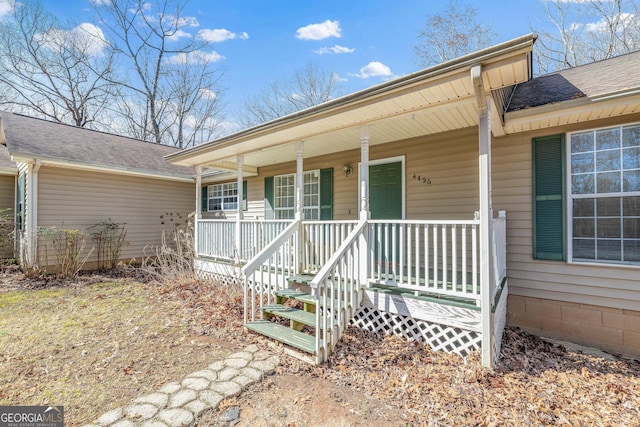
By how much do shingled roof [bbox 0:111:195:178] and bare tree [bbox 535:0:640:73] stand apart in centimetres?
1608

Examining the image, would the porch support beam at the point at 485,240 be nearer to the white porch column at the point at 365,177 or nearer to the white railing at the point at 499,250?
the white railing at the point at 499,250

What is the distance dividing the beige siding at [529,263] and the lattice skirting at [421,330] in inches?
71.2

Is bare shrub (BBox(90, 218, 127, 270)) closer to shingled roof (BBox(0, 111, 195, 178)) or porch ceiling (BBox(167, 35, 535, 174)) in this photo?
shingled roof (BBox(0, 111, 195, 178))

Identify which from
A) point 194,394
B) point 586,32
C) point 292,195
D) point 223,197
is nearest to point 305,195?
point 292,195

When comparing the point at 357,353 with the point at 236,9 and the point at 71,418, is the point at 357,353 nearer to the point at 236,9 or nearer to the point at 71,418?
the point at 71,418

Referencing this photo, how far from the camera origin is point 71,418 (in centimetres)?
249

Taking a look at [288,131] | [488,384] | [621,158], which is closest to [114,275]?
[288,131]

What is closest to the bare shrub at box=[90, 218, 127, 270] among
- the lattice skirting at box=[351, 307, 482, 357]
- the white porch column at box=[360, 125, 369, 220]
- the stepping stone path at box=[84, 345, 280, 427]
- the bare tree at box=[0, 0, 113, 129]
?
the stepping stone path at box=[84, 345, 280, 427]

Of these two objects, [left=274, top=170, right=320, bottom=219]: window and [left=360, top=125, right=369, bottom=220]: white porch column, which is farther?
[left=274, top=170, right=320, bottom=219]: window

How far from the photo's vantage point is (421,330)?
12.5 feet

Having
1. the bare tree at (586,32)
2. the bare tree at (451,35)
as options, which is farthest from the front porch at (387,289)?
the bare tree at (586,32)

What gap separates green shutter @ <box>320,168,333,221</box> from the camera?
705cm

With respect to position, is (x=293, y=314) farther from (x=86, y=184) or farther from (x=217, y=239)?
(x=86, y=184)

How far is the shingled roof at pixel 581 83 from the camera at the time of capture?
4125mm
